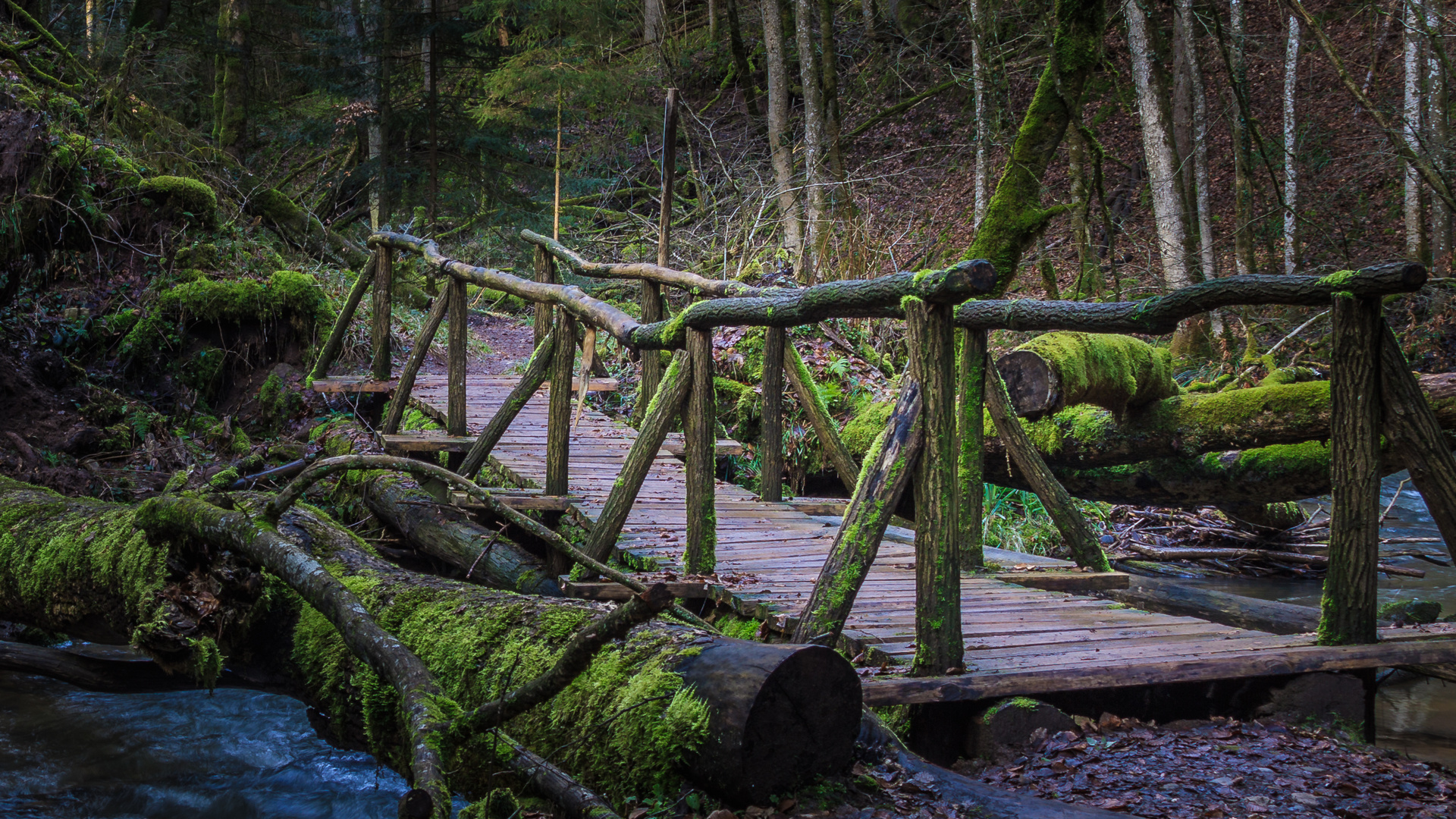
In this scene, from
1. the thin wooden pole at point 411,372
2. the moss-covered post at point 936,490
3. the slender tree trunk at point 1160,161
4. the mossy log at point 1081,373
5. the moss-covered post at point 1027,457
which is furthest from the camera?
the slender tree trunk at point 1160,161

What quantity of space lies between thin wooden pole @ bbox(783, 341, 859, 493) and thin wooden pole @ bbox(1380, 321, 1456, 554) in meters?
3.02

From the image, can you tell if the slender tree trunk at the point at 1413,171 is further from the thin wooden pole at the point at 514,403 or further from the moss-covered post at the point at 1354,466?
the thin wooden pole at the point at 514,403

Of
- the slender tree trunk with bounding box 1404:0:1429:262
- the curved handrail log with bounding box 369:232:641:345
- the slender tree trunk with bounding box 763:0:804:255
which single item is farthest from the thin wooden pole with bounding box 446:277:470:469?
the slender tree trunk with bounding box 1404:0:1429:262

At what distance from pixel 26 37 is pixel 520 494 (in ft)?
30.4

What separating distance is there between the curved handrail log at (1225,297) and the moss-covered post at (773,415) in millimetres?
2209

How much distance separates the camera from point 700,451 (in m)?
4.82

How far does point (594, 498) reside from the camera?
6.31 metres

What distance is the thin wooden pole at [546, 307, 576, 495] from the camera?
586cm

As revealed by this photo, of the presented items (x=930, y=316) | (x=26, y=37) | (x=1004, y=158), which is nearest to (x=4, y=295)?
(x=26, y=37)

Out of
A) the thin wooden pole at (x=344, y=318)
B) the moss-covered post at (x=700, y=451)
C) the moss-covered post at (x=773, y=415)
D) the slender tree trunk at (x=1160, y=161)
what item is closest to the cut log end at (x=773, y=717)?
the moss-covered post at (x=700, y=451)

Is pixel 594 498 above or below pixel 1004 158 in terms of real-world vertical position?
below

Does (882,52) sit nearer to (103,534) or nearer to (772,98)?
(772,98)

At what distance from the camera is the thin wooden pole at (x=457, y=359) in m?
7.17

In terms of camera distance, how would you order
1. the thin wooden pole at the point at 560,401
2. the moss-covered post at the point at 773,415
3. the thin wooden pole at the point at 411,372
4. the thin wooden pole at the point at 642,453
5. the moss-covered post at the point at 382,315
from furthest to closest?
the moss-covered post at the point at 382,315 < the thin wooden pole at the point at 411,372 < the moss-covered post at the point at 773,415 < the thin wooden pole at the point at 560,401 < the thin wooden pole at the point at 642,453
